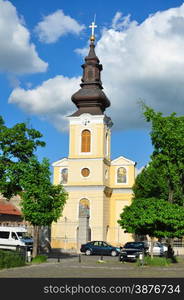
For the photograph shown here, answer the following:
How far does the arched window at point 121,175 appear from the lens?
58375mm

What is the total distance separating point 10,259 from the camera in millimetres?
23531

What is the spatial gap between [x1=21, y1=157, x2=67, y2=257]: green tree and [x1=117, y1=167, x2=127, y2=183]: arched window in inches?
1116

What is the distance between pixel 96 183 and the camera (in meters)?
55.3

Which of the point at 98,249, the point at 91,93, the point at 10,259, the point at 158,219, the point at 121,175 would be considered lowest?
the point at 10,259

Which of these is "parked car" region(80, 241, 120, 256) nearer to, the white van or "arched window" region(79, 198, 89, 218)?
the white van

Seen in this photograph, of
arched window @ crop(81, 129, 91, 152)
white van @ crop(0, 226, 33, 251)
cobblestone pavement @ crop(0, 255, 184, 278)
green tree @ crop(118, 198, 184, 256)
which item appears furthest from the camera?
arched window @ crop(81, 129, 91, 152)

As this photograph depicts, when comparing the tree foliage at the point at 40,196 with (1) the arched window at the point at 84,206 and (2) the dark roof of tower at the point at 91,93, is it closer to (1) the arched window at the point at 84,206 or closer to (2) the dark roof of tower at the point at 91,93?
(1) the arched window at the point at 84,206

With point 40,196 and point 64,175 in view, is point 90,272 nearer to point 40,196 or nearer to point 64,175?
point 40,196

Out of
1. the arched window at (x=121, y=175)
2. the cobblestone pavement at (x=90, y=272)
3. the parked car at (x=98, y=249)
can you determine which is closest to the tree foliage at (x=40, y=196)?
the cobblestone pavement at (x=90, y=272)

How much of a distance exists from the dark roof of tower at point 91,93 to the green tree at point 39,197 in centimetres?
2737

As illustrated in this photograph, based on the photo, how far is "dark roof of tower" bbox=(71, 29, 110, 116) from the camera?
186 feet

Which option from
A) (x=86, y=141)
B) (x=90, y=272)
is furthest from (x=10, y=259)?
(x=86, y=141)

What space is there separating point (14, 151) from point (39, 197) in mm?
4551

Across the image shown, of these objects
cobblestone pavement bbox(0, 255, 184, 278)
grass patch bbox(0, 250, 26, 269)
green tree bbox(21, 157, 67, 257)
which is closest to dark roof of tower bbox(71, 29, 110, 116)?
green tree bbox(21, 157, 67, 257)
